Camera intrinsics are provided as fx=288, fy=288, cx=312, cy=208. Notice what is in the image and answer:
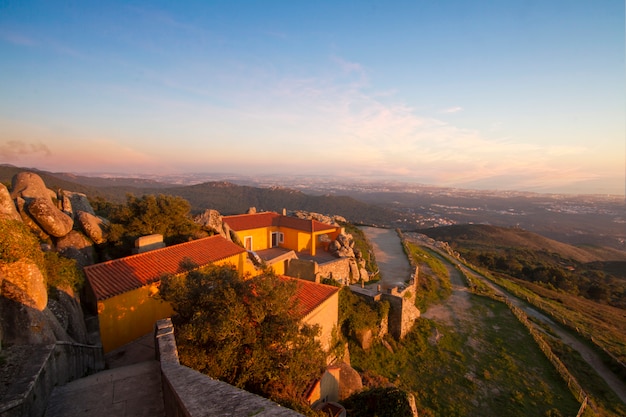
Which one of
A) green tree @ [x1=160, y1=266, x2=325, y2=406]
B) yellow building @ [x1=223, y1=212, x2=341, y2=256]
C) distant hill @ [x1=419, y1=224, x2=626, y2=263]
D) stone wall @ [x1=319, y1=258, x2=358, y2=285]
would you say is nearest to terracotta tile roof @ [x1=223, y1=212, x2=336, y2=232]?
yellow building @ [x1=223, y1=212, x2=341, y2=256]

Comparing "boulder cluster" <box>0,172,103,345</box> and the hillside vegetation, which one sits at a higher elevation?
"boulder cluster" <box>0,172,103,345</box>

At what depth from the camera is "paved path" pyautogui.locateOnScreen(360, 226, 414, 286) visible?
22.4 m

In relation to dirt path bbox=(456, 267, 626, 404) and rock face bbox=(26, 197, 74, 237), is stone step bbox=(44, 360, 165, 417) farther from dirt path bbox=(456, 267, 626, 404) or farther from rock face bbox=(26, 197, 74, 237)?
dirt path bbox=(456, 267, 626, 404)

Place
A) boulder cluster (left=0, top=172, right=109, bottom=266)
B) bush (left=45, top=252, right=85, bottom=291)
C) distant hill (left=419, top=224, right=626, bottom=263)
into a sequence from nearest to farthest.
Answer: bush (left=45, top=252, right=85, bottom=291) → boulder cluster (left=0, top=172, right=109, bottom=266) → distant hill (left=419, top=224, right=626, bottom=263)

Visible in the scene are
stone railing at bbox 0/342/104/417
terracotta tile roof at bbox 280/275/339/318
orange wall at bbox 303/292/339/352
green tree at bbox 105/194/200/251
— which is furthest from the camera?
green tree at bbox 105/194/200/251

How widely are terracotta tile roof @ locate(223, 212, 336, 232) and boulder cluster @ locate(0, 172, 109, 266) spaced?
10285mm

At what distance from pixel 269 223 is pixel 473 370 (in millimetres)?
17459

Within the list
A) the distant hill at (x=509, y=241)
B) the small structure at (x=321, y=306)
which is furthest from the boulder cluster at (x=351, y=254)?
the distant hill at (x=509, y=241)

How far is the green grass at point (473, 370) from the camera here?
479 inches

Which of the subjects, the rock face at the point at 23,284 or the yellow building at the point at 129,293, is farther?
the yellow building at the point at 129,293

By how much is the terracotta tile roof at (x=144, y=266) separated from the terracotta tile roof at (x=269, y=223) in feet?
27.9

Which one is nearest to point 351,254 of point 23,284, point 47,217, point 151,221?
point 151,221

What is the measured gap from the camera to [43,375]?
489cm

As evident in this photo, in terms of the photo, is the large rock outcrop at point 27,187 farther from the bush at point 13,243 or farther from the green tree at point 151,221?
the bush at point 13,243
